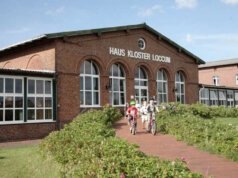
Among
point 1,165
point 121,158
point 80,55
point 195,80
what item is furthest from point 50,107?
point 195,80

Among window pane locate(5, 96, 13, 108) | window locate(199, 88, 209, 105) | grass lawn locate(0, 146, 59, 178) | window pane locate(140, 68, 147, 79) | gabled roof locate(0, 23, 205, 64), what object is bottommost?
grass lawn locate(0, 146, 59, 178)

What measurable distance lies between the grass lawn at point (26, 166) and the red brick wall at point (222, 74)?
38.9 m

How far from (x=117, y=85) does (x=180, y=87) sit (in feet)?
25.3

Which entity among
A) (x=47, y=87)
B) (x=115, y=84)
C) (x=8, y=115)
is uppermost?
(x=115, y=84)

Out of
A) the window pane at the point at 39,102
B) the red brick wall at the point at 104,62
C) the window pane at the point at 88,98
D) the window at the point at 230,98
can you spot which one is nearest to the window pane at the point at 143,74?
the red brick wall at the point at 104,62

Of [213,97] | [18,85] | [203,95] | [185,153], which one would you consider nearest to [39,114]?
[18,85]

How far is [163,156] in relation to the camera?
34.0 feet

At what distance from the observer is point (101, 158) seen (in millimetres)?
7004

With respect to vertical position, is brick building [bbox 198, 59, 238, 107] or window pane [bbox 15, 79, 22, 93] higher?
brick building [bbox 198, 59, 238, 107]

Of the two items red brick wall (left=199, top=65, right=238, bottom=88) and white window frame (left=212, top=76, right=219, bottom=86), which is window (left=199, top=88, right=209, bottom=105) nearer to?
red brick wall (left=199, top=65, right=238, bottom=88)

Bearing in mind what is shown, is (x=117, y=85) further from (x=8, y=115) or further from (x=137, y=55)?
(x=8, y=115)

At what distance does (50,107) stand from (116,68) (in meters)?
6.43

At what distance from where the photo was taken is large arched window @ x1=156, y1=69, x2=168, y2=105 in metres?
26.1

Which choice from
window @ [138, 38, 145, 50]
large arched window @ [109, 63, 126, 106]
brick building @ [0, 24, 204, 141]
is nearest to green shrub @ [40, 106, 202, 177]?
brick building @ [0, 24, 204, 141]
